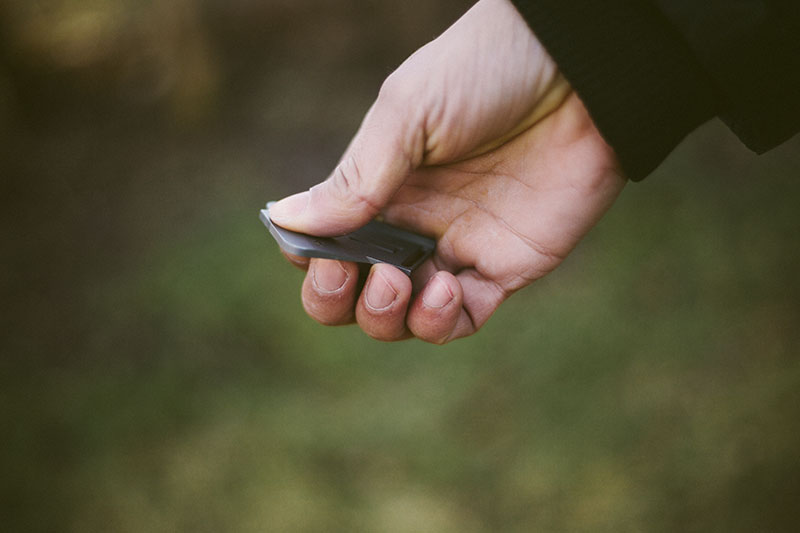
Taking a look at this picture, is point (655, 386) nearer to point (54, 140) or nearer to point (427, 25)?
point (427, 25)

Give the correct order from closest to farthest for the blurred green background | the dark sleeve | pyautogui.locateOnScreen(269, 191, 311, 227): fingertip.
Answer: the dark sleeve → pyautogui.locateOnScreen(269, 191, 311, 227): fingertip → the blurred green background

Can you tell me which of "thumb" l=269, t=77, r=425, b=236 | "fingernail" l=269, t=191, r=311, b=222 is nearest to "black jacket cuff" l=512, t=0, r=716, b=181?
"thumb" l=269, t=77, r=425, b=236

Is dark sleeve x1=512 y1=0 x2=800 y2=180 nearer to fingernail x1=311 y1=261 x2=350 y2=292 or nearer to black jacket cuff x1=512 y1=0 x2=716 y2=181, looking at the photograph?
black jacket cuff x1=512 y1=0 x2=716 y2=181

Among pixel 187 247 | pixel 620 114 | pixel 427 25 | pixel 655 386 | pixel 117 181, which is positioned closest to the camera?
pixel 620 114

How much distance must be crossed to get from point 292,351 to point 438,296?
58.3 inches

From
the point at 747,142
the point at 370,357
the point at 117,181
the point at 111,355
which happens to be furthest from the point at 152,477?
the point at 747,142

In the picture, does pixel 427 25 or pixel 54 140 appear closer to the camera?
pixel 54 140

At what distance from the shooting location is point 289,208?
4.66ft

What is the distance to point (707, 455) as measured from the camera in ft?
7.70

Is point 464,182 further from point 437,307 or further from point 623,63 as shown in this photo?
point 623,63

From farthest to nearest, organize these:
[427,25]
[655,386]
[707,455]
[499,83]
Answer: [427,25] → [655,386] → [707,455] → [499,83]

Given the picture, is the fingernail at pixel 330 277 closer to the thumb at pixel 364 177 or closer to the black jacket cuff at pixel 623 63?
the thumb at pixel 364 177

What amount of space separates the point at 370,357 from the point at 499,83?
155 centimetres

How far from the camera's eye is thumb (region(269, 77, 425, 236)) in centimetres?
141
